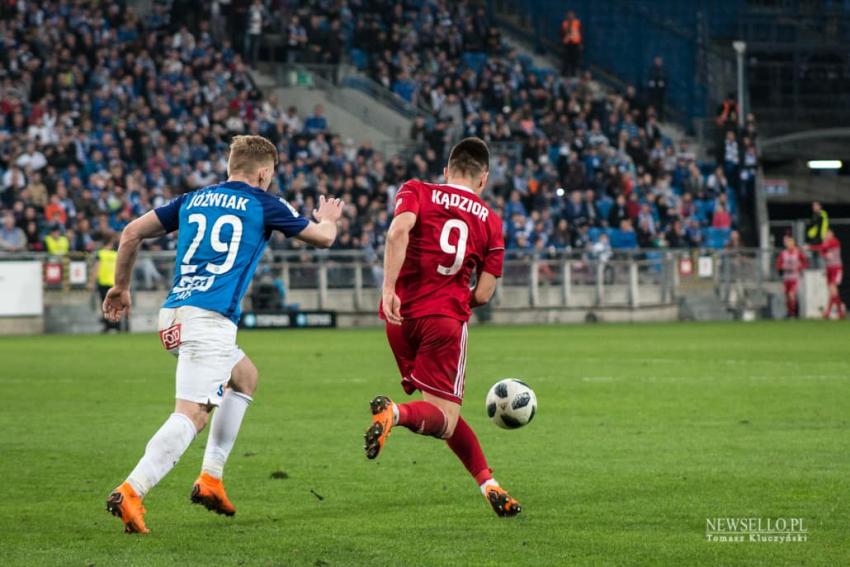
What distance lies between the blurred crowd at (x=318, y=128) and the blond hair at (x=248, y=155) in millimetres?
23115

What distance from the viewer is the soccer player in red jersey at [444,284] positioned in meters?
7.49

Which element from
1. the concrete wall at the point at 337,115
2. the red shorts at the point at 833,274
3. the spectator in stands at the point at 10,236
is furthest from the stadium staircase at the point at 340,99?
the red shorts at the point at 833,274

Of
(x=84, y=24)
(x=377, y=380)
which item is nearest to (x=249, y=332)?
(x=84, y=24)

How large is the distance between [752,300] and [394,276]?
2880 cm

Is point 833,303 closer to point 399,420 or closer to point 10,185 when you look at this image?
point 10,185

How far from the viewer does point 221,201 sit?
734 cm

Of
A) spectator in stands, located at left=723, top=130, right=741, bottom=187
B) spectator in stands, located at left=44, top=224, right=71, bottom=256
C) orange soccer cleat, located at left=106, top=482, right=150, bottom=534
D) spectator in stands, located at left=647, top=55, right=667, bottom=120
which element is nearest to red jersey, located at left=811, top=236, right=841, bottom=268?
spectator in stands, located at left=723, top=130, right=741, bottom=187

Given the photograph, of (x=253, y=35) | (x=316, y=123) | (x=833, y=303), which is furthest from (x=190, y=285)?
(x=253, y=35)

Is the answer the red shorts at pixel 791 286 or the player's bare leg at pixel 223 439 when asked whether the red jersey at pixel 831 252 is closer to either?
A: the red shorts at pixel 791 286

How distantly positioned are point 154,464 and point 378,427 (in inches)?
42.3

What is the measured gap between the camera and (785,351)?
71.3 feet

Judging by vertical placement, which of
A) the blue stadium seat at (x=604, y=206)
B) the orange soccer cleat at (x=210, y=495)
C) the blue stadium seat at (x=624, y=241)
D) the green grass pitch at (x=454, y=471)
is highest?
the blue stadium seat at (x=604, y=206)

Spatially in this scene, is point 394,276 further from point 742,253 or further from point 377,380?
point 742,253

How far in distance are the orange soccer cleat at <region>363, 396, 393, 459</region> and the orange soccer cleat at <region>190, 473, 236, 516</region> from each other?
0.92 meters
